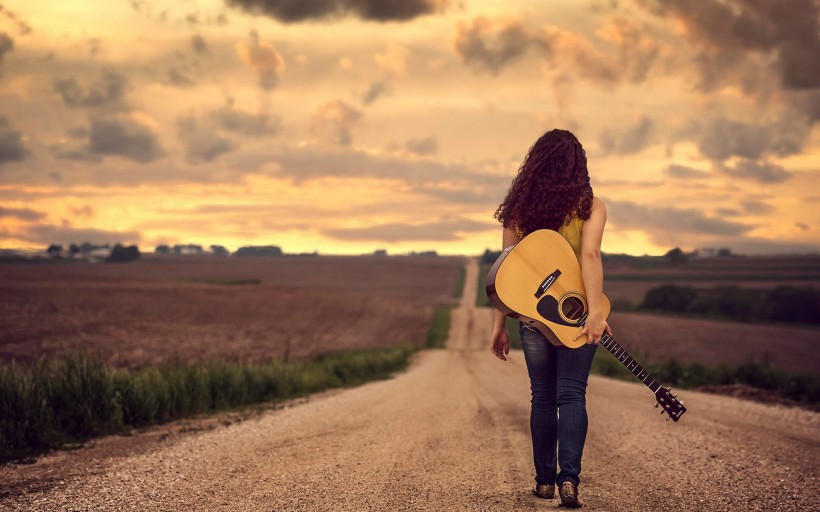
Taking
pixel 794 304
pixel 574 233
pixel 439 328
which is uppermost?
pixel 574 233

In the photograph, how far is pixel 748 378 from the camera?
22.3 m

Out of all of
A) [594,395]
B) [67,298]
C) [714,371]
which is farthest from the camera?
[67,298]

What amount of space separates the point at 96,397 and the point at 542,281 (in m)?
9.29

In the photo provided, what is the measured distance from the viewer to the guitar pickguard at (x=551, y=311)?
4887mm

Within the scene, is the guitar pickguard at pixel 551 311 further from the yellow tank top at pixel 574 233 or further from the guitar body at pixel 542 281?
the yellow tank top at pixel 574 233

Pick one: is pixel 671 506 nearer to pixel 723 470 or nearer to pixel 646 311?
pixel 723 470

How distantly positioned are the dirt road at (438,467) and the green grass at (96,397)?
5.78 feet

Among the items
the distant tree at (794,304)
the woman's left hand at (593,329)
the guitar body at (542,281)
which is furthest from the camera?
the distant tree at (794,304)

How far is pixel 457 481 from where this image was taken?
6031 mm

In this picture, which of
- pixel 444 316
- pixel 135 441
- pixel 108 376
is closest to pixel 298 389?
pixel 108 376

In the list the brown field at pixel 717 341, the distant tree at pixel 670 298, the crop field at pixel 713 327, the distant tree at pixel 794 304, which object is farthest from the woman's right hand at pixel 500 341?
the distant tree at pixel 670 298

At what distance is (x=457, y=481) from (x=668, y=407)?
1968 millimetres

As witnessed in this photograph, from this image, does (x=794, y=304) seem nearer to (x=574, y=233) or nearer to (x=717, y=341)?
(x=717, y=341)

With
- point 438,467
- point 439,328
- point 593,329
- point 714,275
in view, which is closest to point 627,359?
point 593,329
